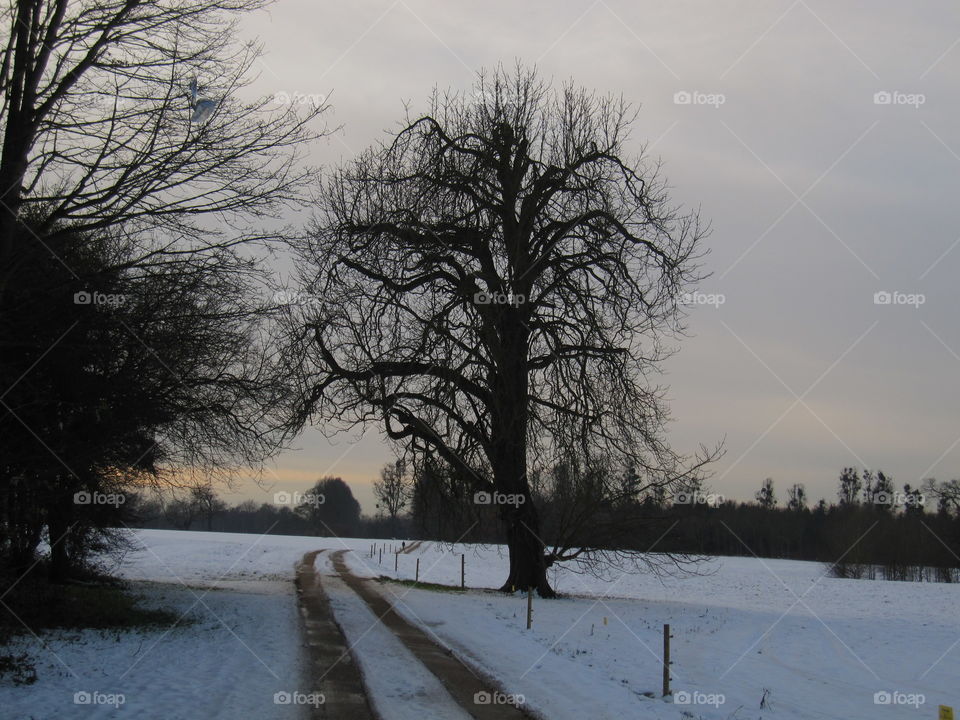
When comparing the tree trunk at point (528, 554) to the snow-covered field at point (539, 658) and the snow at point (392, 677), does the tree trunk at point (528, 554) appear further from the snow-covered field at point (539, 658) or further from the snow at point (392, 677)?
the snow at point (392, 677)

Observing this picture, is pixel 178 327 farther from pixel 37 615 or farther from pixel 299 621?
pixel 299 621

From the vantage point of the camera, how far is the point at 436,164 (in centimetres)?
1989

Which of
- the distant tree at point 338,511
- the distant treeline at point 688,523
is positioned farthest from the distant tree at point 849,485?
the distant tree at point 338,511

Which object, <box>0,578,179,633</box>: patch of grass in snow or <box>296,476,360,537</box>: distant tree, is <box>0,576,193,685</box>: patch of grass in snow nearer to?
<box>0,578,179,633</box>: patch of grass in snow

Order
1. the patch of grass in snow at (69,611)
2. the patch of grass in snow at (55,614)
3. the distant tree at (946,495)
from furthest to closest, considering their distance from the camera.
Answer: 1. the distant tree at (946,495)
2. the patch of grass in snow at (69,611)
3. the patch of grass in snow at (55,614)

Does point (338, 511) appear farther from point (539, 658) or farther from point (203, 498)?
point (539, 658)

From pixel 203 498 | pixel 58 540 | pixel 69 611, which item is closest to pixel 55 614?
pixel 69 611

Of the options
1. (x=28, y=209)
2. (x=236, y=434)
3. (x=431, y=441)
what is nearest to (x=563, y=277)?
(x=431, y=441)

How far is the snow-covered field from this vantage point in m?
9.89

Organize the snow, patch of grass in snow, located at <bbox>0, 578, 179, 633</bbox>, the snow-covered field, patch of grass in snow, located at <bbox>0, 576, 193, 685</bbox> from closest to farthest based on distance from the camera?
1. the snow
2. the snow-covered field
3. patch of grass in snow, located at <bbox>0, 576, 193, 685</bbox>
4. patch of grass in snow, located at <bbox>0, 578, 179, 633</bbox>

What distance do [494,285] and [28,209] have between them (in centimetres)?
1037

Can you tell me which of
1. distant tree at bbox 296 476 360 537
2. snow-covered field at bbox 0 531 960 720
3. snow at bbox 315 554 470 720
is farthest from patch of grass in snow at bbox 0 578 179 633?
distant tree at bbox 296 476 360 537

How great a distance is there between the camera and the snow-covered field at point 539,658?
9891mm

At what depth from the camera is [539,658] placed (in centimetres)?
1277
